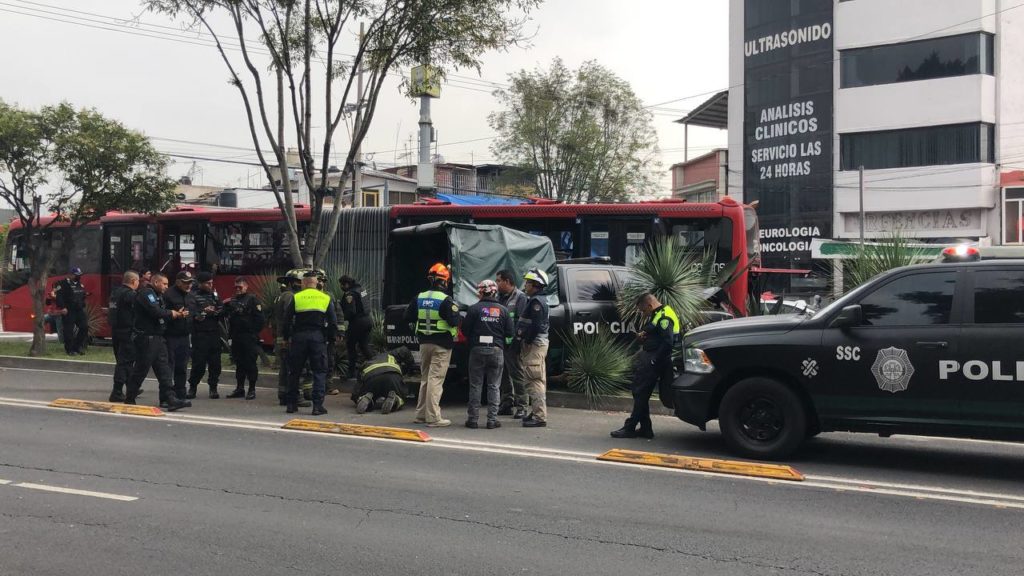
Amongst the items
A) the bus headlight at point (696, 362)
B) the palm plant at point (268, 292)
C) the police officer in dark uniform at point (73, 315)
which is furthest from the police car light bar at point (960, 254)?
the police officer in dark uniform at point (73, 315)

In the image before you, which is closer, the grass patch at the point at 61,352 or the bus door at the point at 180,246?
the grass patch at the point at 61,352

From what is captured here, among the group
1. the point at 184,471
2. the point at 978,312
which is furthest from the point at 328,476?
the point at 978,312

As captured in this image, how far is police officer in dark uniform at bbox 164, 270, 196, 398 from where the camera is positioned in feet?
37.0

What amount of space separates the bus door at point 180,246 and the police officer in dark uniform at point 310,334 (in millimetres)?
8490

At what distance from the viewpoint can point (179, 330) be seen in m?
11.3

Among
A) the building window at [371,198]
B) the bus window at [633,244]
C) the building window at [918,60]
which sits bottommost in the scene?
the bus window at [633,244]

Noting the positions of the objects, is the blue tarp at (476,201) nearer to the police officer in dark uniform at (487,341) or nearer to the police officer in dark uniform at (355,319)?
the police officer in dark uniform at (355,319)

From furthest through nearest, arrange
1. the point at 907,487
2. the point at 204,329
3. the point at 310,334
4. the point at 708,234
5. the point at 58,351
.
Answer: the point at 58,351, the point at 708,234, the point at 204,329, the point at 310,334, the point at 907,487

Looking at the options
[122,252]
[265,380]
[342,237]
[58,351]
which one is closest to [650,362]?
[265,380]

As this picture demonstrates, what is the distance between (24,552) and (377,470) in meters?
2.86

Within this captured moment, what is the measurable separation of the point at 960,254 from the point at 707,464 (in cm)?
279

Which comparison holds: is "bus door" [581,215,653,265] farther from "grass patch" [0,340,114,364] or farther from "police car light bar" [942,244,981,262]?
"grass patch" [0,340,114,364]

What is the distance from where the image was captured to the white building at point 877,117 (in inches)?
1324

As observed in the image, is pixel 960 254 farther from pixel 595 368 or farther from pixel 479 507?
pixel 595 368
